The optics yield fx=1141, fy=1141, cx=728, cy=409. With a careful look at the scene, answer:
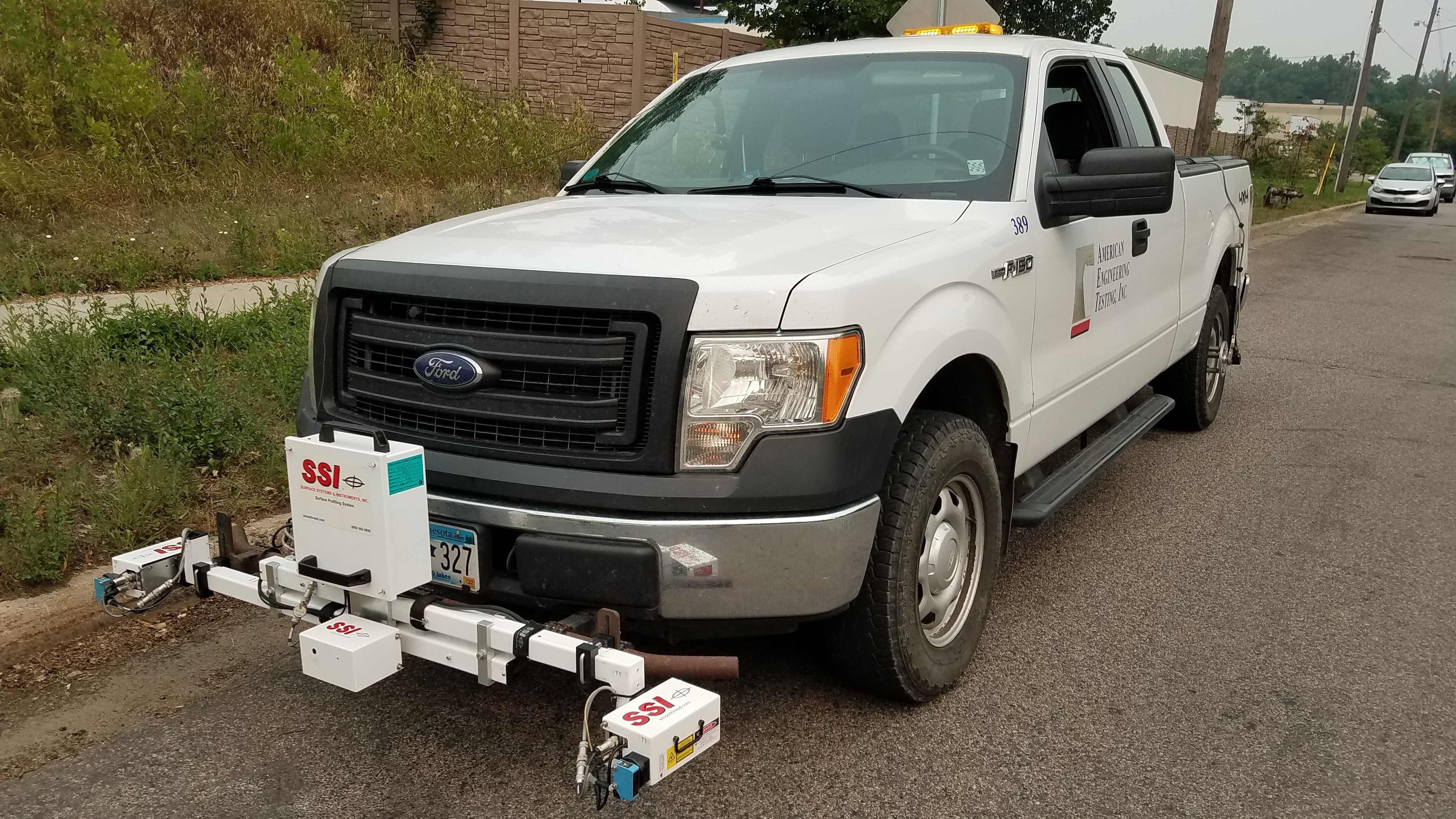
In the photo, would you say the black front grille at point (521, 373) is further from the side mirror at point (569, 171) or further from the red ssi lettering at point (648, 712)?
the side mirror at point (569, 171)

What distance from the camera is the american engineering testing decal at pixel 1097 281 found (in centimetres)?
410

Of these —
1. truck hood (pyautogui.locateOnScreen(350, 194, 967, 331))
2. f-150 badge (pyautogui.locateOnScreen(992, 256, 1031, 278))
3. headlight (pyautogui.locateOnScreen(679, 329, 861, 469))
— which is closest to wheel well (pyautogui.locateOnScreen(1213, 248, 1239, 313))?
f-150 badge (pyautogui.locateOnScreen(992, 256, 1031, 278))

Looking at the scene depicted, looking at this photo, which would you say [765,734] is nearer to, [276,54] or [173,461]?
[173,461]

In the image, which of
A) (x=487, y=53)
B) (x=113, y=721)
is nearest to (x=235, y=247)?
(x=113, y=721)

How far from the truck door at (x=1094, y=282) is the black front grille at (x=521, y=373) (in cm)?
163

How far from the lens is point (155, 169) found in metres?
11.0

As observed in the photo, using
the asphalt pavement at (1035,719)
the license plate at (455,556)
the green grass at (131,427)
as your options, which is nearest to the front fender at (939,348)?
the asphalt pavement at (1035,719)

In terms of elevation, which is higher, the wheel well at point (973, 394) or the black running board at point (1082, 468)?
the wheel well at point (973, 394)

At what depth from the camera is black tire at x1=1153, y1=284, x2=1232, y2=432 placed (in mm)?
6328

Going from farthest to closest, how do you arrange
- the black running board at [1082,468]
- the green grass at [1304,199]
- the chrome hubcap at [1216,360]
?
the green grass at [1304,199], the chrome hubcap at [1216,360], the black running board at [1082,468]

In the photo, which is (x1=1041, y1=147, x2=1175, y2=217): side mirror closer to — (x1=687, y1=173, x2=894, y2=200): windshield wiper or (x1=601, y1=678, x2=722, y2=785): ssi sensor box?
(x1=687, y1=173, x2=894, y2=200): windshield wiper

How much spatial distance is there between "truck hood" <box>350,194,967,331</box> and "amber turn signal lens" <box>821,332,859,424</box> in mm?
157

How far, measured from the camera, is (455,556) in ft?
Answer: 9.45

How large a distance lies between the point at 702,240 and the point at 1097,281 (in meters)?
1.92
